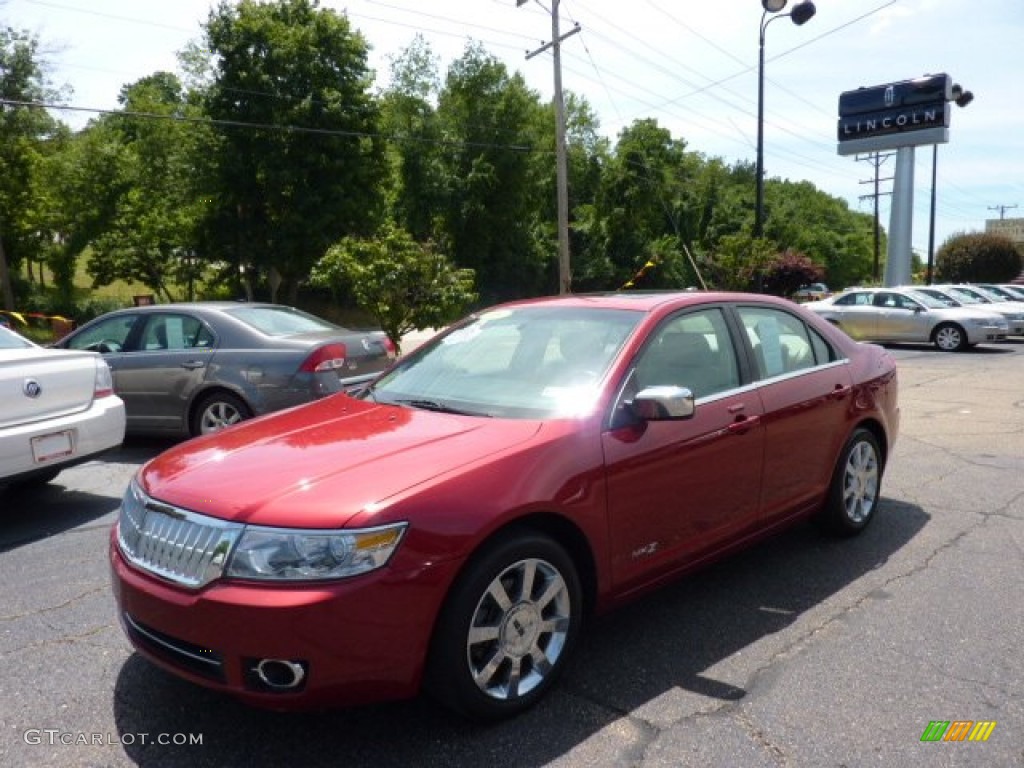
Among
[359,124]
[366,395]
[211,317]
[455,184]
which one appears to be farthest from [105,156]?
[366,395]

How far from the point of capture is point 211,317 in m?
7.75

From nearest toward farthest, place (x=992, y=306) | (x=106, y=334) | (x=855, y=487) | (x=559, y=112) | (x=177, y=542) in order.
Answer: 1. (x=177, y=542)
2. (x=855, y=487)
3. (x=106, y=334)
4. (x=992, y=306)
5. (x=559, y=112)

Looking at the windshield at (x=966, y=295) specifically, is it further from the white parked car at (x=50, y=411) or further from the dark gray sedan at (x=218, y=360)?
the white parked car at (x=50, y=411)

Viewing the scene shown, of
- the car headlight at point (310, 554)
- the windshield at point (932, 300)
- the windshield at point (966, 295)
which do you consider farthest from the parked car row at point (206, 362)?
the windshield at point (966, 295)

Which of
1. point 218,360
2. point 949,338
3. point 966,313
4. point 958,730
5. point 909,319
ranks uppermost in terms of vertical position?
point 218,360

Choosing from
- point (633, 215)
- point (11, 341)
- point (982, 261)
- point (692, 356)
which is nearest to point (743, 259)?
point (11, 341)

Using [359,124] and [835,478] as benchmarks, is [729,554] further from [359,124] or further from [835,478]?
[359,124]

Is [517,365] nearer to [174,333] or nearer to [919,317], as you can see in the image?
[174,333]

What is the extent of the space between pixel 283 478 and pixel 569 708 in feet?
4.45

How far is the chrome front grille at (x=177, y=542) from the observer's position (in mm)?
2670

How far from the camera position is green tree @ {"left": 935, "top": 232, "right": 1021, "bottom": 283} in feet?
175

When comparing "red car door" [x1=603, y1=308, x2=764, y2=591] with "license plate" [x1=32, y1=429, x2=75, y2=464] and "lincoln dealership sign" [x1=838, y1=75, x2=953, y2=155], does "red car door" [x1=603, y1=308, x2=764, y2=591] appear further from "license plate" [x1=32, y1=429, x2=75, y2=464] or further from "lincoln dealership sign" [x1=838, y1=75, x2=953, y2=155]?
"lincoln dealership sign" [x1=838, y1=75, x2=953, y2=155]

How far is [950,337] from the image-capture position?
18812mm

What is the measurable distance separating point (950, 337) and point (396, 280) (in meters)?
12.8
